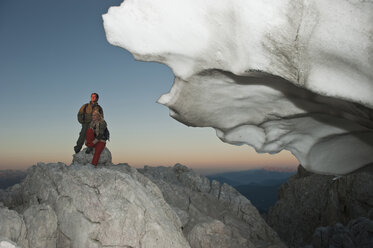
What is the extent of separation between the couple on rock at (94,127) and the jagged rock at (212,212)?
3.57m

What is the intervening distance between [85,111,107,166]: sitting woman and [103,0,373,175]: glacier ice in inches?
352

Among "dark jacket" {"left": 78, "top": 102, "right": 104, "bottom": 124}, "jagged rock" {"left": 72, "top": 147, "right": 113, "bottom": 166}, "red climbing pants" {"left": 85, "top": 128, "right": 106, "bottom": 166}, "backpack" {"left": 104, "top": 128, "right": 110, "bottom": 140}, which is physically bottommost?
"jagged rock" {"left": 72, "top": 147, "right": 113, "bottom": 166}

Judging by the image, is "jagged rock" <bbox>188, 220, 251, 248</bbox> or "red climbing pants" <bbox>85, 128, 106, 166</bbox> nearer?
"jagged rock" <bbox>188, 220, 251, 248</bbox>

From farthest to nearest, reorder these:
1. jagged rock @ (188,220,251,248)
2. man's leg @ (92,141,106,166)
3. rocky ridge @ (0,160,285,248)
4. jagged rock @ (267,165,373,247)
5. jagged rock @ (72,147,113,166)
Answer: jagged rock @ (267,165,373,247) < jagged rock @ (72,147,113,166) < man's leg @ (92,141,106,166) < jagged rock @ (188,220,251,248) < rocky ridge @ (0,160,285,248)

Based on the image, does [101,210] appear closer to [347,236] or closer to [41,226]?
[41,226]

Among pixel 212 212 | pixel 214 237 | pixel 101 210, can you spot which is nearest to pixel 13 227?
pixel 101 210

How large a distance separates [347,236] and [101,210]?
14.2 m

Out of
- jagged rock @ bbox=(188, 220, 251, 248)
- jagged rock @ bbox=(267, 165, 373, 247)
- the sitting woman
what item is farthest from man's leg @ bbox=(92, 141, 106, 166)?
jagged rock @ bbox=(267, 165, 373, 247)

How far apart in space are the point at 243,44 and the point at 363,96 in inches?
53.2

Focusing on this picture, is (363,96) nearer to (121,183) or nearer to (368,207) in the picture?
(121,183)

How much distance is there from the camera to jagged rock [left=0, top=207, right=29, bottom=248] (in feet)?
25.2

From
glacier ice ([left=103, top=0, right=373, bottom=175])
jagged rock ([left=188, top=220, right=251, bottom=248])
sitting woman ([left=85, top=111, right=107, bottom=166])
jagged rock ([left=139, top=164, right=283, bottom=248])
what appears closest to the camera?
glacier ice ([left=103, top=0, right=373, bottom=175])

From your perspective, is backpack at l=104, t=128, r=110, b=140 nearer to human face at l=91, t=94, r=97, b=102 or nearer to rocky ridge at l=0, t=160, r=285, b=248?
human face at l=91, t=94, r=97, b=102

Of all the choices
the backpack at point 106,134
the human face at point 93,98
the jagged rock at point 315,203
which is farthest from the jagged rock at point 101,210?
the jagged rock at point 315,203
